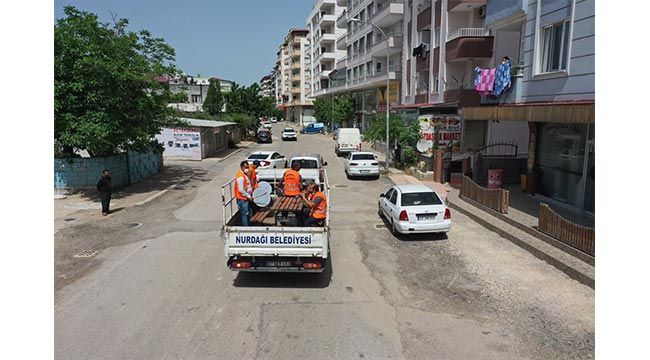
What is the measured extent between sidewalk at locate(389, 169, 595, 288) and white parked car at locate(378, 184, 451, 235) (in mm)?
1954

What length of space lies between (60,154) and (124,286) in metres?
13.7

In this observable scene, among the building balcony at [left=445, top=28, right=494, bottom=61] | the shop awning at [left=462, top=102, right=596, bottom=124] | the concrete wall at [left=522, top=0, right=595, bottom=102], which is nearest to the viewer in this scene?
the shop awning at [left=462, top=102, right=596, bottom=124]

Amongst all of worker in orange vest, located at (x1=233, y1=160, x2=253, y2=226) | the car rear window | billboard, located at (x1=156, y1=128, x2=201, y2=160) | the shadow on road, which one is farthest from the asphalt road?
billboard, located at (x1=156, y1=128, x2=201, y2=160)

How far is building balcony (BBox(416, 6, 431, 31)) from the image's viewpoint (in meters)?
29.1

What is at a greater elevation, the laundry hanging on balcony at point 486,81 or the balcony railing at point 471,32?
the balcony railing at point 471,32

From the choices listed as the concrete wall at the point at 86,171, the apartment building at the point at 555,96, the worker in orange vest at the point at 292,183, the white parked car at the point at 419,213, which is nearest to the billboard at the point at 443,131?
the apartment building at the point at 555,96

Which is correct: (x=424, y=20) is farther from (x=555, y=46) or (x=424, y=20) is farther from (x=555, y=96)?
(x=555, y=96)

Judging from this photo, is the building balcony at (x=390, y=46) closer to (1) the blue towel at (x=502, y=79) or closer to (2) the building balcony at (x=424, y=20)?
(2) the building balcony at (x=424, y=20)

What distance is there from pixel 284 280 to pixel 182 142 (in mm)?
26472

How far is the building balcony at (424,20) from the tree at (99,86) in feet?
59.6

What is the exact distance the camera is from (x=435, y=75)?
27734 millimetres

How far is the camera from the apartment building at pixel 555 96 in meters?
12.2

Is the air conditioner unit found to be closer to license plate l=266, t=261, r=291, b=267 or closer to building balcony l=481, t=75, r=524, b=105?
building balcony l=481, t=75, r=524, b=105

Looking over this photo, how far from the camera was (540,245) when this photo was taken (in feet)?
36.1
